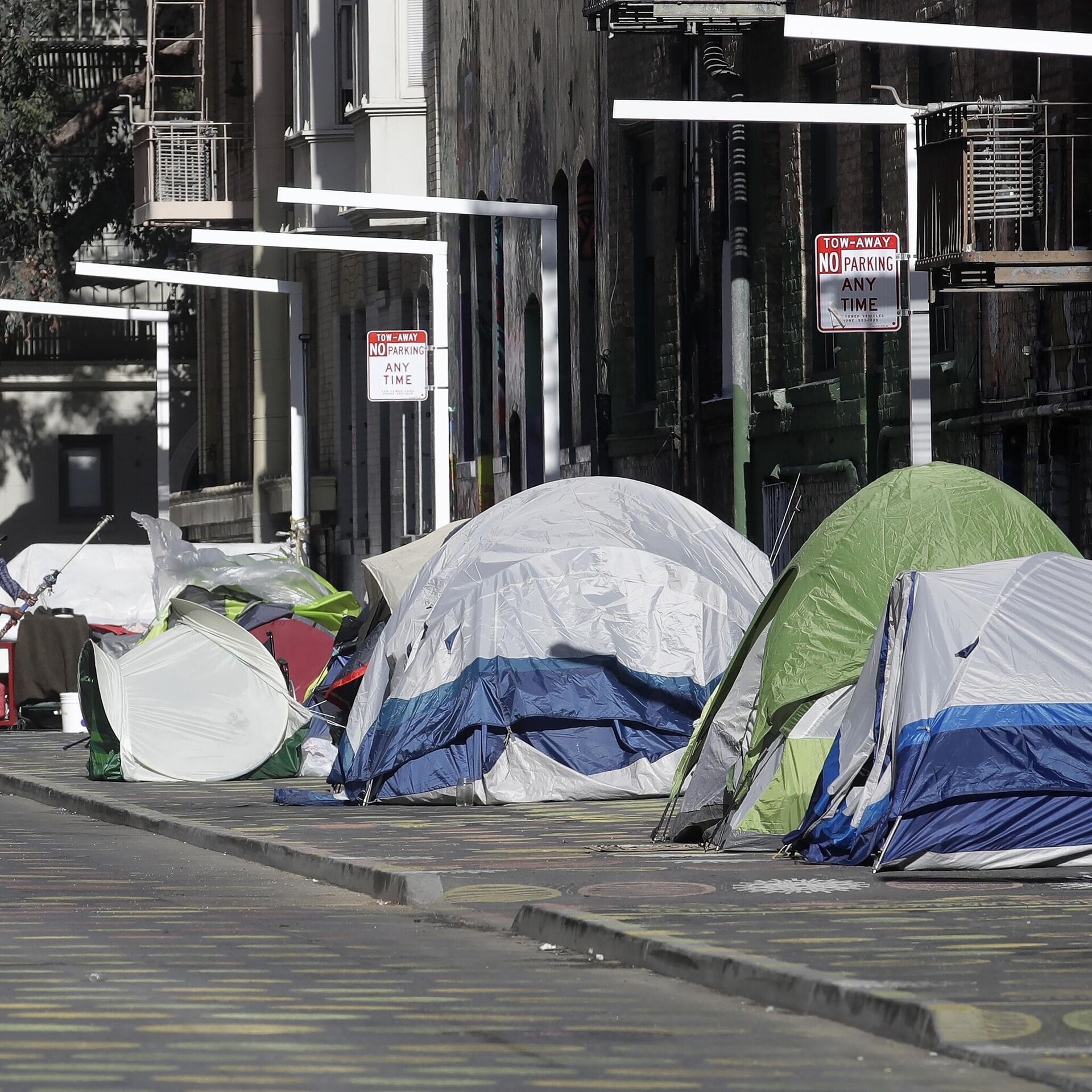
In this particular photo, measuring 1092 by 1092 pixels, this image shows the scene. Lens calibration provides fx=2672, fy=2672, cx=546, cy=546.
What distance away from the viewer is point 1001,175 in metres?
19.0

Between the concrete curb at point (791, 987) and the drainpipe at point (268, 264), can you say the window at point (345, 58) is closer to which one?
the drainpipe at point (268, 264)

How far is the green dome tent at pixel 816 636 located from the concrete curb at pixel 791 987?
329cm

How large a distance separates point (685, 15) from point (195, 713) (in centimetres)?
835

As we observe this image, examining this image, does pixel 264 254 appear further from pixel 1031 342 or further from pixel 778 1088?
pixel 778 1088

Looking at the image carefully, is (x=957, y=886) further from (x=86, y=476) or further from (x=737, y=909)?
(x=86, y=476)

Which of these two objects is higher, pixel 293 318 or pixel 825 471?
pixel 293 318

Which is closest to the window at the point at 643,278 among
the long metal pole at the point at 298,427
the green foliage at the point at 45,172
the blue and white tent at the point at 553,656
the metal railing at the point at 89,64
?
the long metal pole at the point at 298,427

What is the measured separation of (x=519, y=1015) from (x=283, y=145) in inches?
1407

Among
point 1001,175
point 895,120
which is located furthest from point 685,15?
point 895,120

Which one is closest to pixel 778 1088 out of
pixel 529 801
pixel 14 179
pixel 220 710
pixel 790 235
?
pixel 529 801

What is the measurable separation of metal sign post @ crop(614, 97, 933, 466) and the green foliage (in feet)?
118

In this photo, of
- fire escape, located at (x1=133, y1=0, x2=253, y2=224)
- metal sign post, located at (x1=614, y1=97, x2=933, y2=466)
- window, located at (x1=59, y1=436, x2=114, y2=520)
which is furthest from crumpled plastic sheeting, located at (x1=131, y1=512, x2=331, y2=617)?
window, located at (x1=59, y1=436, x2=114, y2=520)

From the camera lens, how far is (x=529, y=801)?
1952 centimetres

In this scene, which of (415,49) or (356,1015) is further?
(415,49)
